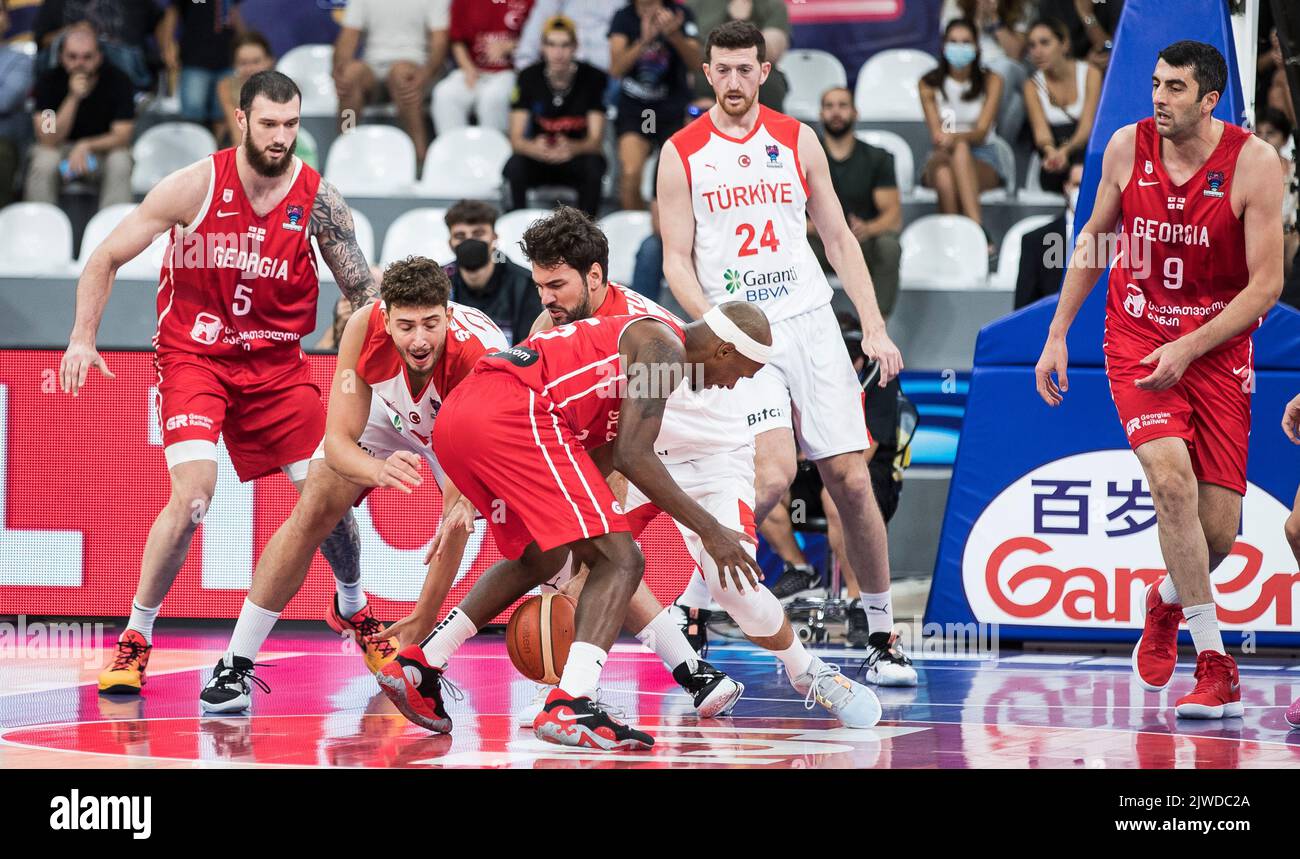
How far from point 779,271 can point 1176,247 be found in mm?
1553

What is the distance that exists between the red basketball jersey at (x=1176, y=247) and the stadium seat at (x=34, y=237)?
Result: 795 centimetres

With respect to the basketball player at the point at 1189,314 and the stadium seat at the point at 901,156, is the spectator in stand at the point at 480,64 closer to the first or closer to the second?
the stadium seat at the point at 901,156

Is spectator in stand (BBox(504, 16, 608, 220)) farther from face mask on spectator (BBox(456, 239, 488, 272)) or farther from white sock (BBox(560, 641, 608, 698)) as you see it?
white sock (BBox(560, 641, 608, 698))

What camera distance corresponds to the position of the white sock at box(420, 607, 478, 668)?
5.11 metres

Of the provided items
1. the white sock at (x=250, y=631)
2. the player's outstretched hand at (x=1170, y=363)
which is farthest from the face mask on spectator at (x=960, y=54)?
the white sock at (x=250, y=631)

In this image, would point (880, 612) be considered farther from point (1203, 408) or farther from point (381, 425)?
point (381, 425)

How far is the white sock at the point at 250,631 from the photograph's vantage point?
5.80m

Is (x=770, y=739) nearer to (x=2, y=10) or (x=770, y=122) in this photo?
(x=770, y=122)

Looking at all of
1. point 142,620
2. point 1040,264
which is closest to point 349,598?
point 142,620

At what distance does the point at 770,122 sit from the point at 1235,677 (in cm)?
281

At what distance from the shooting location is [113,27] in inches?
486
